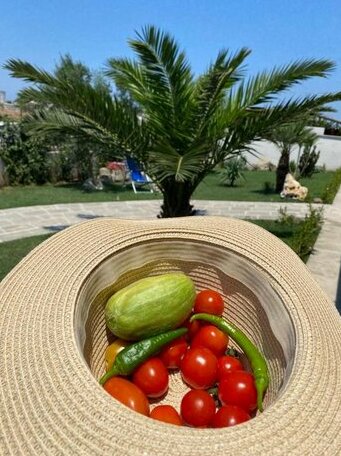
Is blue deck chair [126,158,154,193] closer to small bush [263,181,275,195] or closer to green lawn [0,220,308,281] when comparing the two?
small bush [263,181,275,195]

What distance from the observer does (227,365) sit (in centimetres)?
187

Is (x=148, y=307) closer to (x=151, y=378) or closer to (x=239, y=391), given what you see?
(x=151, y=378)

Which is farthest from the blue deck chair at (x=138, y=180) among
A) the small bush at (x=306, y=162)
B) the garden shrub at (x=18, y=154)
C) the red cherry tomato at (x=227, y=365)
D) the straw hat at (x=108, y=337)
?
the red cherry tomato at (x=227, y=365)

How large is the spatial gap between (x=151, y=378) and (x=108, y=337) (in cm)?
40

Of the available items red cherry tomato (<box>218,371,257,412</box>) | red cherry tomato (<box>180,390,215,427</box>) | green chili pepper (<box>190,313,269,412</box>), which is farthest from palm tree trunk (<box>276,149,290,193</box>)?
red cherry tomato (<box>180,390,215,427</box>)

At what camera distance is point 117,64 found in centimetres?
588

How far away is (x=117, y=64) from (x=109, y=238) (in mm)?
4677

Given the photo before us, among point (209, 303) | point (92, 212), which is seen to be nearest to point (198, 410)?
point (209, 303)

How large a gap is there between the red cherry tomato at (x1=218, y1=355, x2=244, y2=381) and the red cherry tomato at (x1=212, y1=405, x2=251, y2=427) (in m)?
0.29

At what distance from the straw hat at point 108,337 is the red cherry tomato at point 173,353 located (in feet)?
0.31

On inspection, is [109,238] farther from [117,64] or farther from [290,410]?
[117,64]

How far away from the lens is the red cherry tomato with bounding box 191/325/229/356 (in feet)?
6.44

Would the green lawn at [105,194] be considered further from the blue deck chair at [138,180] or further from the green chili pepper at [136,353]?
the green chili pepper at [136,353]

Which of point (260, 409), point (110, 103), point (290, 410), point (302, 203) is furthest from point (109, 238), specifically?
point (302, 203)
